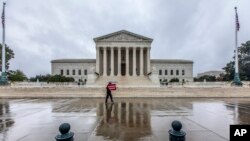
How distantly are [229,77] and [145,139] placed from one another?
266 ft

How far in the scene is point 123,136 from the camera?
6.92 m

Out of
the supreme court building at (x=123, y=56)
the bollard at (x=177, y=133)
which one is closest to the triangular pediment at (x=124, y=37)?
the supreme court building at (x=123, y=56)

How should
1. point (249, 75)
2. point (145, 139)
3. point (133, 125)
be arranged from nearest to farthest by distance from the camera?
point (145, 139) < point (133, 125) < point (249, 75)

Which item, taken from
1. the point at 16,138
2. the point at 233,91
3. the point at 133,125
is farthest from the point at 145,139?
the point at 233,91

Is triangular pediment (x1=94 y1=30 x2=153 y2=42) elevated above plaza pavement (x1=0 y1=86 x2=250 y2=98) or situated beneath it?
elevated above

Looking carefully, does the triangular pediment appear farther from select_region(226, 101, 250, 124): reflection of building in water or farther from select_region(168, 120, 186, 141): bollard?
select_region(168, 120, 186, 141): bollard

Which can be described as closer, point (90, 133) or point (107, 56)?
point (90, 133)

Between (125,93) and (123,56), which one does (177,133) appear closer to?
(125,93)

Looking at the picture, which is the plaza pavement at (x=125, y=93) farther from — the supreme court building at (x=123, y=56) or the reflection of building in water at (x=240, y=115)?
the supreme court building at (x=123, y=56)

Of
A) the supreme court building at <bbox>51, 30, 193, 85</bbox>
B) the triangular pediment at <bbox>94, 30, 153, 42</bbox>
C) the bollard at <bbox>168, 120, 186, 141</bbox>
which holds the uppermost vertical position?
the triangular pediment at <bbox>94, 30, 153, 42</bbox>

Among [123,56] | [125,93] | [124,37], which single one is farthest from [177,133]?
[123,56]

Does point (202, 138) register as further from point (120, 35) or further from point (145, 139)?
point (120, 35)

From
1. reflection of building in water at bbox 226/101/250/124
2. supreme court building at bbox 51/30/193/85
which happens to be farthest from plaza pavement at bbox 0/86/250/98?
supreme court building at bbox 51/30/193/85

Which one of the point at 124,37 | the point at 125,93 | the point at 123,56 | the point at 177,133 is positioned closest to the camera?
the point at 177,133
